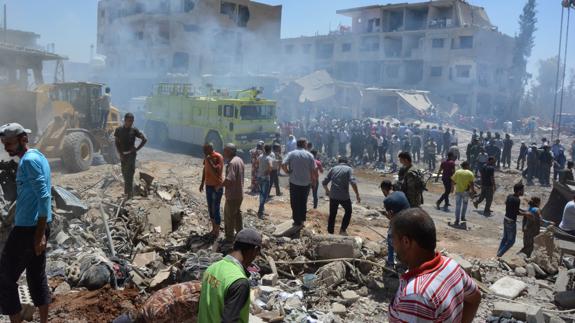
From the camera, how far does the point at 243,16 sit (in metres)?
43.7

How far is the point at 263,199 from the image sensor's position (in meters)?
10.1

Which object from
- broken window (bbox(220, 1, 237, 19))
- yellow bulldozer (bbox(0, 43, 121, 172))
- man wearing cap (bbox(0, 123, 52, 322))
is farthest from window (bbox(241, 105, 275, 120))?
broken window (bbox(220, 1, 237, 19))

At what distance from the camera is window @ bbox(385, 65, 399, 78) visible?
1778 inches

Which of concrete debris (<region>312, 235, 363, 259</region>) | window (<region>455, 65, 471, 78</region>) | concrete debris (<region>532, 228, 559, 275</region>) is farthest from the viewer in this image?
window (<region>455, 65, 471, 78</region>)

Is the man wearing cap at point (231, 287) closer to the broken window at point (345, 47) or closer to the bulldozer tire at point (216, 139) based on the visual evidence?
the bulldozer tire at point (216, 139)

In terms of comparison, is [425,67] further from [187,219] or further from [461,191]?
[187,219]

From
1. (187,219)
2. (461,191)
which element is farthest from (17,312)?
(461,191)

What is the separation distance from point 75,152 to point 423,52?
116ft

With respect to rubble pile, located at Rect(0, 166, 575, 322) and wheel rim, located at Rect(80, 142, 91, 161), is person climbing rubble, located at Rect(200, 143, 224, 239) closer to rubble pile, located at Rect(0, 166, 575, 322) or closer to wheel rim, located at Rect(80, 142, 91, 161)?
rubble pile, located at Rect(0, 166, 575, 322)

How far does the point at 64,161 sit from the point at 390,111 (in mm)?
30564

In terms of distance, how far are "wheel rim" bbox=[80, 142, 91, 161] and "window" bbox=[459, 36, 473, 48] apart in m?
33.9

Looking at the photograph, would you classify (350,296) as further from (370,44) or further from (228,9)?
(370,44)

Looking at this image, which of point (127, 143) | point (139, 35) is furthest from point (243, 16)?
point (127, 143)

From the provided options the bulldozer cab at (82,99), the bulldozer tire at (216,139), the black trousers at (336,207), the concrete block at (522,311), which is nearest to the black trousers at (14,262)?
the concrete block at (522,311)
